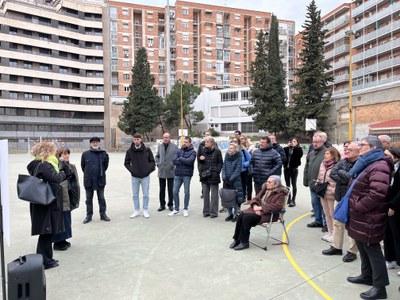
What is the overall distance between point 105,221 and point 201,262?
3.25 meters

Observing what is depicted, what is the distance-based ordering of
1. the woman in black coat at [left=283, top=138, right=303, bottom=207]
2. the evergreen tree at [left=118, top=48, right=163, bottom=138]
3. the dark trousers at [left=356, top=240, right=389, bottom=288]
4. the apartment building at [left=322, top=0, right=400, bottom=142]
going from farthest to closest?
the evergreen tree at [left=118, top=48, right=163, bottom=138] < the apartment building at [left=322, top=0, right=400, bottom=142] < the woman in black coat at [left=283, top=138, right=303, bottom=207] < the dark trousers at [left=356, top=240, right=389, bottom=288]

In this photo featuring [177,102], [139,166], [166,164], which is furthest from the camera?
[177,102]

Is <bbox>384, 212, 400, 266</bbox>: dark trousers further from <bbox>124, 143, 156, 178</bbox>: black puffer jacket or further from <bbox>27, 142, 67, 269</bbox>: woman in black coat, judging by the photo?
<bbox>124, 143, 156, 178</bbox>: black puffer jacket

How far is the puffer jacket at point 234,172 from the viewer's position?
701cm

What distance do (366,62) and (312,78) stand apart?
1000 inches

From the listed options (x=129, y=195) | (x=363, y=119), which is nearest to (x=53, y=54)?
(x=363, y=119)

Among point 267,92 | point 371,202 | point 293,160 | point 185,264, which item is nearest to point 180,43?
point 267,92

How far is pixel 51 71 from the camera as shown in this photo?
61469 millimetres

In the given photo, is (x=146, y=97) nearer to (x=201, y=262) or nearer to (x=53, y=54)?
(x=53, y=54)

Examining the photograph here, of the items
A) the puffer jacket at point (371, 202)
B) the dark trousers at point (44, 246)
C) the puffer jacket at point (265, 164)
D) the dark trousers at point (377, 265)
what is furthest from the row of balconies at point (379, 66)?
the dark trousers at point (44, 246)

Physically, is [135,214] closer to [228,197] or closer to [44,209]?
[228,197]

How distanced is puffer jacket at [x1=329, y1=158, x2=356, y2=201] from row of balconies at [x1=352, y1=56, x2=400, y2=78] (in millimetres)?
49501

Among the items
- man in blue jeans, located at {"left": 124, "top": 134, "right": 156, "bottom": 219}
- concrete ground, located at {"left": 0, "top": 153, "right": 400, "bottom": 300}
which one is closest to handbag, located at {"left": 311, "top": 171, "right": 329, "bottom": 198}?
concrete ground, located at {"left": 0, "top": 153, "right": 400, "bottom": 300}

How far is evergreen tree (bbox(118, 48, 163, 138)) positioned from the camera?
4897cm
